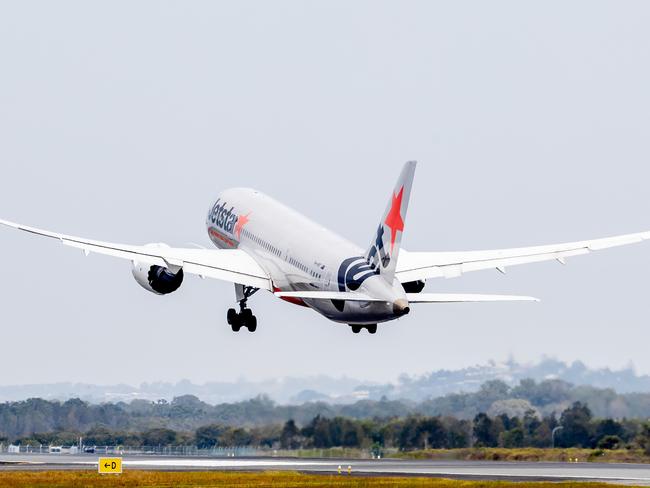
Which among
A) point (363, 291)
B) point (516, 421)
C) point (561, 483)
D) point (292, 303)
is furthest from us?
point (516, 421)

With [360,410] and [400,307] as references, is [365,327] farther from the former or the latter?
[360,410]

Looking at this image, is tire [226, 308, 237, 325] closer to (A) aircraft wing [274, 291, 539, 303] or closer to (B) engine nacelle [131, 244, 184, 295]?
(B) engine nacelle [131, 244, 184, 295]

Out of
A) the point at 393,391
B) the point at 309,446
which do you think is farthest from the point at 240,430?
the point at 393,391

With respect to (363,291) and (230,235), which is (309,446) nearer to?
(230,235)

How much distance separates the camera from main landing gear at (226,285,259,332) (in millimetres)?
86750

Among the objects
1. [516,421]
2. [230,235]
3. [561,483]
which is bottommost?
[561,483]

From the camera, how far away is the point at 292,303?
80625 mm

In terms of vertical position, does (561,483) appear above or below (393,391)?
below

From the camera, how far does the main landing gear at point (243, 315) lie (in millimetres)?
86750

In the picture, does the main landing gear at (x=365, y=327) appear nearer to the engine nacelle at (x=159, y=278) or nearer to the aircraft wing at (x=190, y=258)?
the aircraft wing at (x=190, y=258)

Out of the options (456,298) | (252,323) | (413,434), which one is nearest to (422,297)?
(456,298)

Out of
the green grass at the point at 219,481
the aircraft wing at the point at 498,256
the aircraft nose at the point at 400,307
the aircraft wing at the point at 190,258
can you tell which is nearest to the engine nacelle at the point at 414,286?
the aircraft wing at the point at 498,256

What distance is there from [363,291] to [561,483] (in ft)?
42.9

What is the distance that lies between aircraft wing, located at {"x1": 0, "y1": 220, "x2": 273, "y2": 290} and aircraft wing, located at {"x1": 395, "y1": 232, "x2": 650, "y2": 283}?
316 inches
